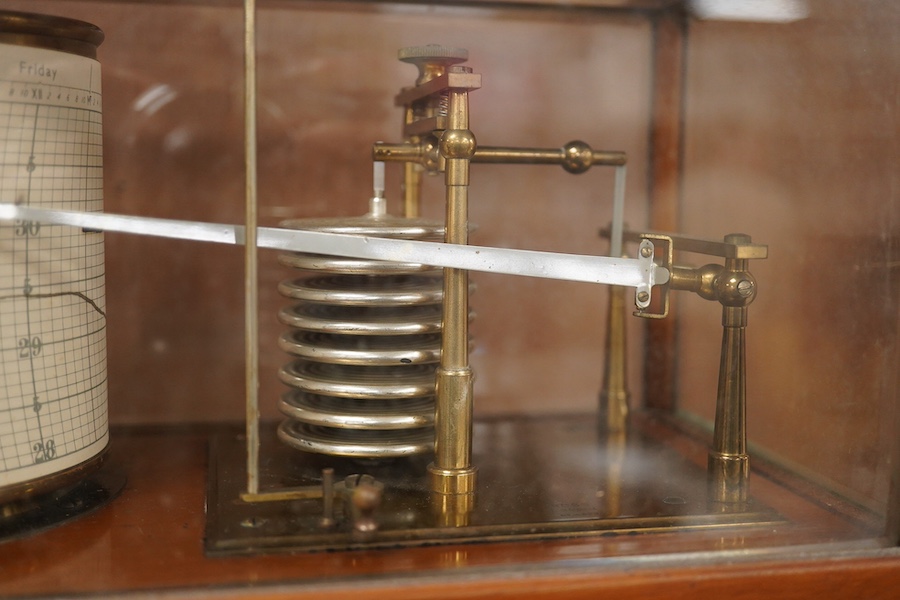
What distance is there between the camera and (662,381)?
1344 millimetres

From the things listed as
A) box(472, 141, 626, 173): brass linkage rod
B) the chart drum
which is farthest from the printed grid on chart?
box(472, 141, 626, 173): brass linkage rod

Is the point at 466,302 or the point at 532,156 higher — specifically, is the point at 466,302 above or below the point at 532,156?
below

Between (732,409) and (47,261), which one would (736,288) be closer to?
(732,409)

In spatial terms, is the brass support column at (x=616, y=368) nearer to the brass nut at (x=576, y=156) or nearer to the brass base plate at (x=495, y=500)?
the brass base plate at (x=495, y=500)

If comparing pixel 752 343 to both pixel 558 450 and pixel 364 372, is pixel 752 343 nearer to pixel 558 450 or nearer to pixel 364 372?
pixel 558 450

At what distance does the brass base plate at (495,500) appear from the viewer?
82 centimetres

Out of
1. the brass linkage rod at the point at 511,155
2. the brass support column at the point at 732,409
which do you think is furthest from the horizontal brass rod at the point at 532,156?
the brass support column at the point at 732,409

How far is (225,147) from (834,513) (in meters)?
0.83

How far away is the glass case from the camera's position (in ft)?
2.69

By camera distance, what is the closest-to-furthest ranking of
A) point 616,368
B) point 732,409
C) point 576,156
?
point 732,409
point 576,156
point 616,368

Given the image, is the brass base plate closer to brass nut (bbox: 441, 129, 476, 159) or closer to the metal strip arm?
the metal strip arm

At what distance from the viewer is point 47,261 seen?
2.77 feet

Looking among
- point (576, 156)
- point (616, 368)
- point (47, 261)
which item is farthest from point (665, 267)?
point (47, 261)

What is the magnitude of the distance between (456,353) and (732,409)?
294mm
